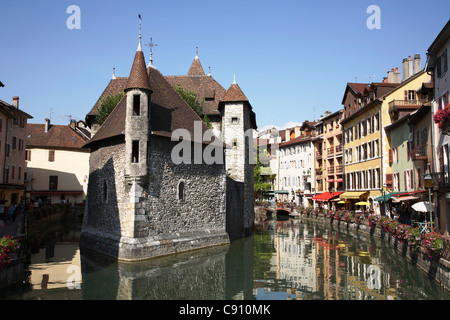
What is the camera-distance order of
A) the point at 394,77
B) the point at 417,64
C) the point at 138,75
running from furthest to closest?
1. the point at 394,77
2. the point at 417,64
3. the point at 138,75

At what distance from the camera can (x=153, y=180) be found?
1927 centimetres

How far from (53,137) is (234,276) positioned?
37682 mm

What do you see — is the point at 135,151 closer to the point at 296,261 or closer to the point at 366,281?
the point at 296,261

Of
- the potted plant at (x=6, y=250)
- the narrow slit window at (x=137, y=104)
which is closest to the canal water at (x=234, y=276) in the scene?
the potted plant at (x=6, y=250)

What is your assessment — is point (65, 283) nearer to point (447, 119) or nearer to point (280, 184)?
point (447, 119)

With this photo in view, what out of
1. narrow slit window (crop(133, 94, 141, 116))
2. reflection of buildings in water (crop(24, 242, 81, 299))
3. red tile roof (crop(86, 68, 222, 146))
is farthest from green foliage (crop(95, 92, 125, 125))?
reflection of buildings in water (crop(24, 242, 81, 299))

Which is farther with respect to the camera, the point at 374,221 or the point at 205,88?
the point at 205,88

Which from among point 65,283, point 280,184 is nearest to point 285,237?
point 65,283

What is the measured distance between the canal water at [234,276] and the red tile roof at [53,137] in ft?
83.2

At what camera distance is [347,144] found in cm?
4128

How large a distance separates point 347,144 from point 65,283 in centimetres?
3346

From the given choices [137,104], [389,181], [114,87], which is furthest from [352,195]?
[137,104]

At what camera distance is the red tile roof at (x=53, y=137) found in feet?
150

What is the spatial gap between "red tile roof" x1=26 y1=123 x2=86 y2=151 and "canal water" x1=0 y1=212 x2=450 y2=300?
25366mm
